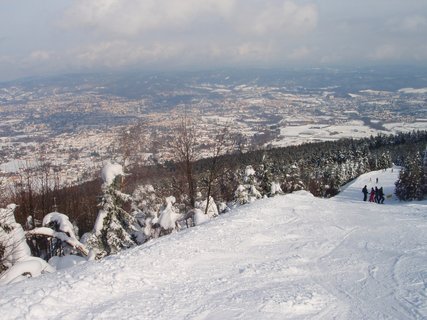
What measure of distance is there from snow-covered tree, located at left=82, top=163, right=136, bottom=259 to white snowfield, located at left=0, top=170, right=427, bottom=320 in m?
3.35

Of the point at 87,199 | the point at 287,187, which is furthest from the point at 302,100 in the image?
the point at 87,199

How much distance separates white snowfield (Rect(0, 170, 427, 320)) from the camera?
635 cm

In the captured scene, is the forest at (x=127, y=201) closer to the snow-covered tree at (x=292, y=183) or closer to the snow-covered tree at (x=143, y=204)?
the snow-covered tree at (x=143, y=204)

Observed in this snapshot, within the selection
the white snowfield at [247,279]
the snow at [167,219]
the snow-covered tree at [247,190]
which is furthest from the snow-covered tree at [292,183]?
the snow at [167,219]

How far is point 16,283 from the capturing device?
726 cm

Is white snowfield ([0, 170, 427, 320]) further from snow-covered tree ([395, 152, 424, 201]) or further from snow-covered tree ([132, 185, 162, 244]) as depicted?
snow-covered tree ([395, 152, 424, 201])

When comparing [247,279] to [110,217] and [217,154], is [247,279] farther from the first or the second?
[217,154]

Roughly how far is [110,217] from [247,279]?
6922 millimetres

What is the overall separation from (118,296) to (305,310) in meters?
3.18

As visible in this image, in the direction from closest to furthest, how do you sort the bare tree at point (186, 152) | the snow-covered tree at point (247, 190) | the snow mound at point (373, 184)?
the bare tree at point (186, 152), the snow-covered tree at point (247, 190), the snow mound at point (373, 184)

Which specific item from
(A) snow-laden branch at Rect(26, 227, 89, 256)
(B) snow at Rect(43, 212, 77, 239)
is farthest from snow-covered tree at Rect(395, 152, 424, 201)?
(B) snow at Rect(43, 212, 77, 239)

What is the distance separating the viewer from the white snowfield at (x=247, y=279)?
6.35 meters

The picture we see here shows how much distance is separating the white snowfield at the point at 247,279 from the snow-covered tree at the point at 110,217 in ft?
11.0

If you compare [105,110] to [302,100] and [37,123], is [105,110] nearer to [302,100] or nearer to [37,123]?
[37,123]
